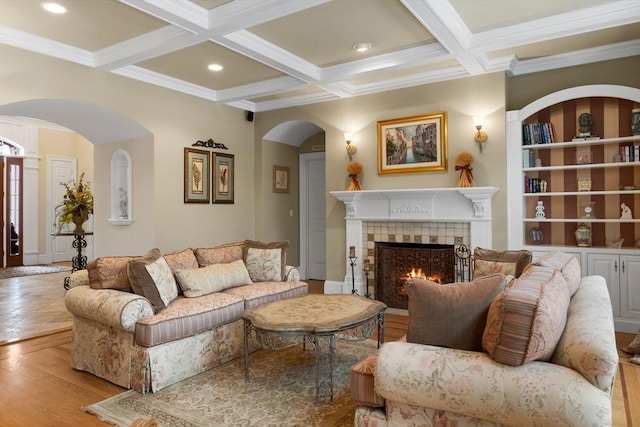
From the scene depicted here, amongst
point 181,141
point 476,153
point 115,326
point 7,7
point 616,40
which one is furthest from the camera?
point 181,141

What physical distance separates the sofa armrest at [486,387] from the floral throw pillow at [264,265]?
2604 millimetres

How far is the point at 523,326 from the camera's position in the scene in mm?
1680

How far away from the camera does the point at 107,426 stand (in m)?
2.51

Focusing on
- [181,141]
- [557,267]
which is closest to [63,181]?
[181,141]

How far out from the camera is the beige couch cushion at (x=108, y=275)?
10.9ft

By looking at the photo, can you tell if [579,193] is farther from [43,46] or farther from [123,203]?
[43,46]

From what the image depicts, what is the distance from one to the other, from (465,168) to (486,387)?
3.55 metres

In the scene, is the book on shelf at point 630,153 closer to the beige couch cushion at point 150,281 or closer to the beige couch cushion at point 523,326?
the beige couch cushion at point 523,326

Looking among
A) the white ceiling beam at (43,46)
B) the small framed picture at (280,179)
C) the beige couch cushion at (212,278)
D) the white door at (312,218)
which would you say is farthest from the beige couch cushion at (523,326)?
the white door at (312,218)

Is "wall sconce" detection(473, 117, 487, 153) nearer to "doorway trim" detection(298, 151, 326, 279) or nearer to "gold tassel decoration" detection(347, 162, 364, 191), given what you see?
"gold tassel decoration" detection(347, 162, 364, 191)

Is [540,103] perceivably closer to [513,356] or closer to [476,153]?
[476,153]

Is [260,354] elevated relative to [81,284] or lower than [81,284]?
lower

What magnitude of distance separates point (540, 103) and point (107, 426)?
4.85m

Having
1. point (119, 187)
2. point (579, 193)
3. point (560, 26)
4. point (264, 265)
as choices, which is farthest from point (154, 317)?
point (579, 193)
